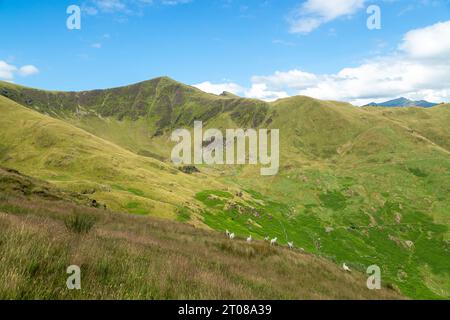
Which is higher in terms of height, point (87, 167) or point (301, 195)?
point (87, 167)

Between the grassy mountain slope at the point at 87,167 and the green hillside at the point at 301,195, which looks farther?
the green hillside at the point at 301,195

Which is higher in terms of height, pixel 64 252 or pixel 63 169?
pixel 64 252

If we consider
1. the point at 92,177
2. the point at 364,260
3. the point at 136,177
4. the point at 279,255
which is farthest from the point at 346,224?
the point at 279,255

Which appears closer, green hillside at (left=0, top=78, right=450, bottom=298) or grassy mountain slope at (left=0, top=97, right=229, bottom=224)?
grassy mountain slope at (left=0, top=97, right=229, bottom=224)

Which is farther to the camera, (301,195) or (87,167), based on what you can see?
(301,195)
